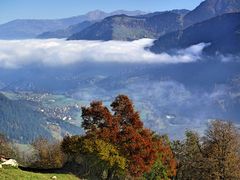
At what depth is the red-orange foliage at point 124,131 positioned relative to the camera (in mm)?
78125

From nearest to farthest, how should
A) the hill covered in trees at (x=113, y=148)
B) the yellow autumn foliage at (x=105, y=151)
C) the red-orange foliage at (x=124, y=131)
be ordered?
1. the yellow autumn foliage at (x=105, y=151)
2. the hill covered in trees at (x=113, y=148)
3. the red-orange foliage at (x=124, y=131)

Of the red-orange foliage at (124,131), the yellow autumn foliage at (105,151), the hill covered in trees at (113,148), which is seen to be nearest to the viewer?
the yellow autumn foliage at (105,151)

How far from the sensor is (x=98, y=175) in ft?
259

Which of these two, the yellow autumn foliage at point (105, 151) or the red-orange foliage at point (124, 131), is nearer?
the yellow autumn foliage at point (105, 151)

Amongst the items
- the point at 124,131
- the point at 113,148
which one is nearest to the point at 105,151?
the point at 113,148

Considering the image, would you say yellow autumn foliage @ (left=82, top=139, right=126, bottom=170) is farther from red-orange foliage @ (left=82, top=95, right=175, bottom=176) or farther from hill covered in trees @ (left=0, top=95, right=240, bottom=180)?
red-orange foliage @ (left=82, top=95, right=175, bottom=176)

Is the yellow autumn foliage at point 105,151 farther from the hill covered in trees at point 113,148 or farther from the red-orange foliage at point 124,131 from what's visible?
the red-orange foliage at point 124,131

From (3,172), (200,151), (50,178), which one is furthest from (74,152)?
(200,151)

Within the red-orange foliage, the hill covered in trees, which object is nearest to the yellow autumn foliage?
the hill covered in trees

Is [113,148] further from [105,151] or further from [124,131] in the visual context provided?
[124,131]

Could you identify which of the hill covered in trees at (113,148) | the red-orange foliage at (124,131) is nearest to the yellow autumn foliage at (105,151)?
the hill covered in trees at (113,148)

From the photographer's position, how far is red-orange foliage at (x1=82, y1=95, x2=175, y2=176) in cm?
7812

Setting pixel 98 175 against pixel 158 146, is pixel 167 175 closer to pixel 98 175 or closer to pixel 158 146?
pixel 158 146

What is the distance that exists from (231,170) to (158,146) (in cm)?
1623
